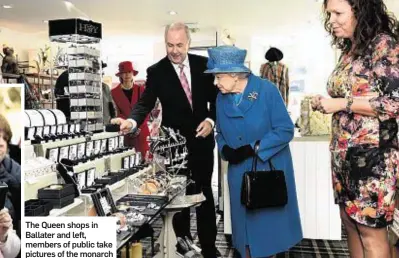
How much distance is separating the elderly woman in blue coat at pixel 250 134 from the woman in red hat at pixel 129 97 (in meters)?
0.31

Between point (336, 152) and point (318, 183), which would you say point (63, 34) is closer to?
point (336, 152)

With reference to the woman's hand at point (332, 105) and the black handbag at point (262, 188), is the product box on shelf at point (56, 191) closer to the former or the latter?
the black handbag at point (262, 188)

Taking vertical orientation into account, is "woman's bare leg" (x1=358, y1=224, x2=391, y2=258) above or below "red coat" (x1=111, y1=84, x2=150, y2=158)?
below

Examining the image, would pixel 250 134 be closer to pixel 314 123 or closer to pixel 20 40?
pixel 20 40

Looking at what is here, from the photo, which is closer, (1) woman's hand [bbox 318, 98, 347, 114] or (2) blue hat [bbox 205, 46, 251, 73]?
(1) woman's hand [bbox 318, 98, 347, 114]

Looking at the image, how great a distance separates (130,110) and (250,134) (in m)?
0.53

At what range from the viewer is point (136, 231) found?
1293 mm

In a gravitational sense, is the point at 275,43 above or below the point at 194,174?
above

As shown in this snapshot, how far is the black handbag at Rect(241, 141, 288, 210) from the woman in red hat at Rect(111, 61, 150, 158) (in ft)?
1.69

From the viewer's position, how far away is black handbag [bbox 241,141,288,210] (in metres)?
1.41

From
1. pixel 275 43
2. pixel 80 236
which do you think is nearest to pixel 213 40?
pixel 275 43

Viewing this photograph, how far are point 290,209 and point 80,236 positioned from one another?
2.29ft

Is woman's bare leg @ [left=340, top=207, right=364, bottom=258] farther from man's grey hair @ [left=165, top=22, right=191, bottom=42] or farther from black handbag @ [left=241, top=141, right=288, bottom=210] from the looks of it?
man's grey hair @ [left=165, top=22, right=191, bottom=42]

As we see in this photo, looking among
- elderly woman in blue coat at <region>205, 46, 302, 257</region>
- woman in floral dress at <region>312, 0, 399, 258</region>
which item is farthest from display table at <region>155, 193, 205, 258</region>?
woman in floral dress at <region>312, 0, 399, 258</region>
